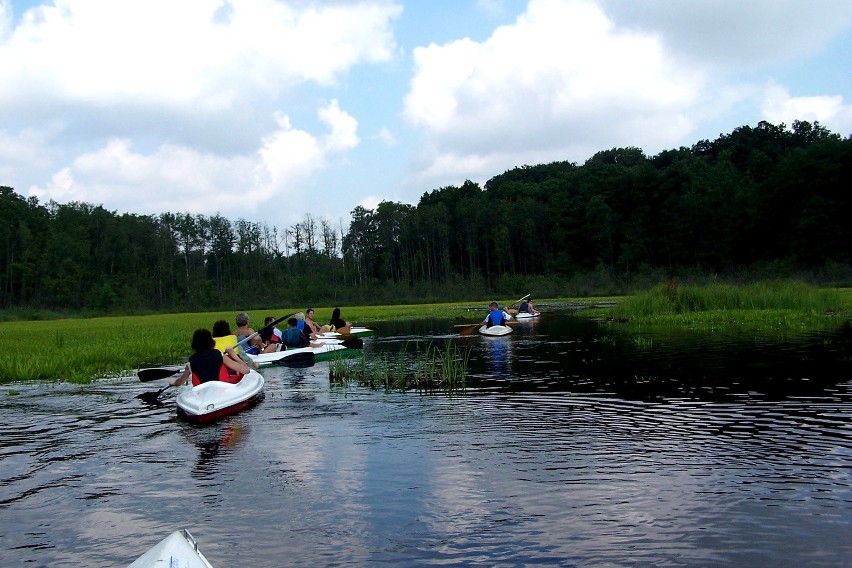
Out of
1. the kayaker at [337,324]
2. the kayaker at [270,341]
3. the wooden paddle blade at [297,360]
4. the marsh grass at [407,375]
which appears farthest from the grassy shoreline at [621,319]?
the marsh grass at [407,375]

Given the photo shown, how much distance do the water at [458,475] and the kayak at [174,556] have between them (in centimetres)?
146

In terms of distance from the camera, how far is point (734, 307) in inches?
1214

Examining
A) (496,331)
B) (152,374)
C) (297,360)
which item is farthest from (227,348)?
(496,331)

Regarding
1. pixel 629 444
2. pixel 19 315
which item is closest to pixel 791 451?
pixel 629 444

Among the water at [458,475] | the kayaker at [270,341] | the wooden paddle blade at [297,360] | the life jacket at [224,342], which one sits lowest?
the water at [458,475]

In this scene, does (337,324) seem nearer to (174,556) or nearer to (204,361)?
(204,361)

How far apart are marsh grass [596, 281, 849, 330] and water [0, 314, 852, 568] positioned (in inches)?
534

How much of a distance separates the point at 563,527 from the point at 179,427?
7199 mm

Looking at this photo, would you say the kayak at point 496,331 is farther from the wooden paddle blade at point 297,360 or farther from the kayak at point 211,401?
the kayak at point 211,401

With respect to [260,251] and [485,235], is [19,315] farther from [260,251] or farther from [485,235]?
[485,235]

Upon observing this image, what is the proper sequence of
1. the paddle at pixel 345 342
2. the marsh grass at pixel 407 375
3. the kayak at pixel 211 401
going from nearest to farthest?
the kayak at pixel 211 401 < the marsh grass at pixel 407 375 < the paddle at pixel 345 342

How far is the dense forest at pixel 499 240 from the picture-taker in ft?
253

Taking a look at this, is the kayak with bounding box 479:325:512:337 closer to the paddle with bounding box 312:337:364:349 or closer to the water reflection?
the paddle with bounding box 312:337:364:349

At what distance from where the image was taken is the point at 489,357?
20.3 meters
